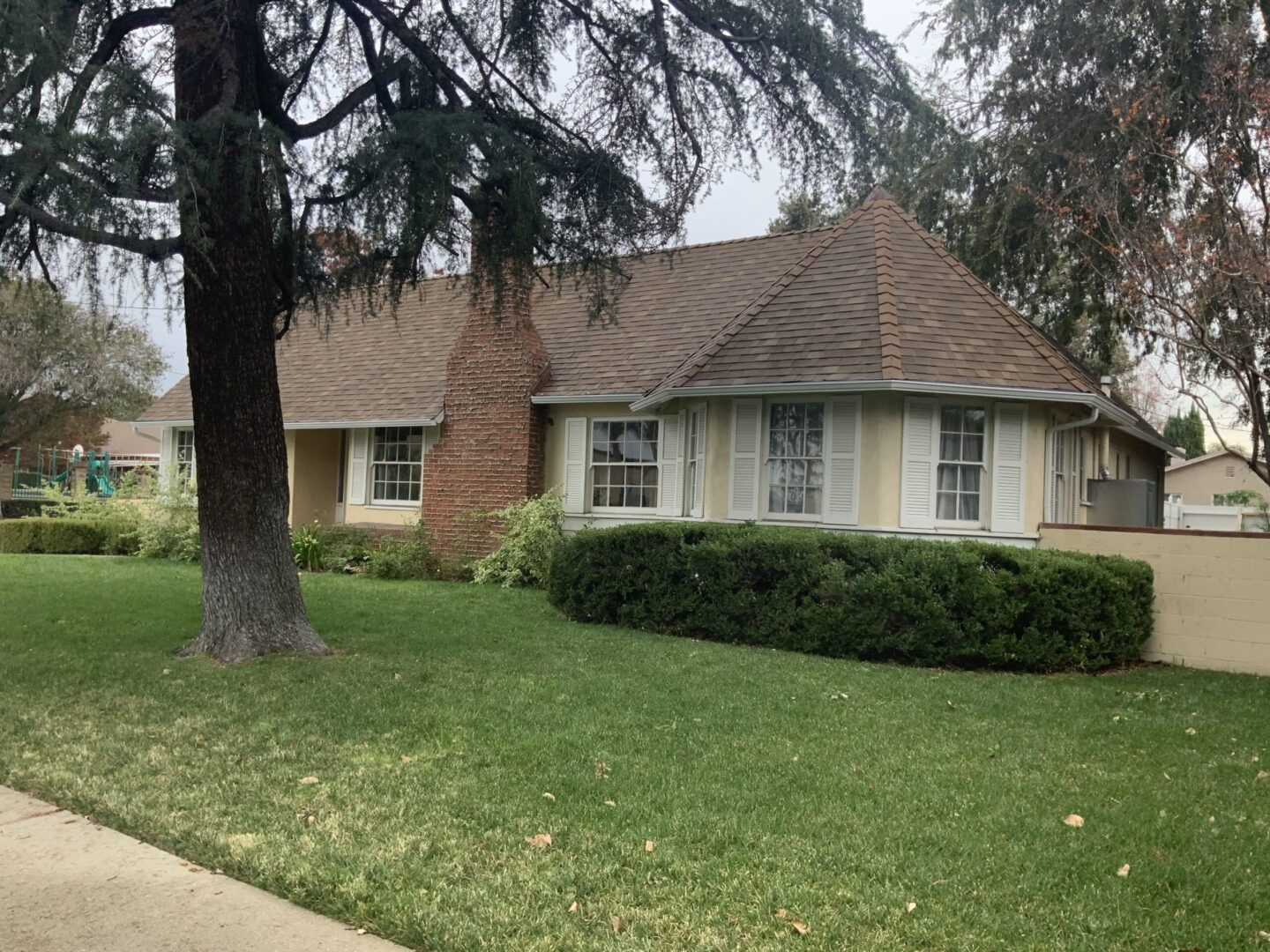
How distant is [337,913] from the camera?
4062mm

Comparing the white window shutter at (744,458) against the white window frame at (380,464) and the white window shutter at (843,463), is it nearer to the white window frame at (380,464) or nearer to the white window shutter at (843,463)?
the white window shutter at (843,463)

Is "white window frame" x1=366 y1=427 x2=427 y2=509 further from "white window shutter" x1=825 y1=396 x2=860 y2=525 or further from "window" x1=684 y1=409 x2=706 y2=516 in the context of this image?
"white window shutter" x1=825 y1=396 x2=860 y2=525

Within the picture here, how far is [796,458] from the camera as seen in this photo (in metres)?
13.2

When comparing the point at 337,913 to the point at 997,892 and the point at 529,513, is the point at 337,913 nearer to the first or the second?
the point at 997,892

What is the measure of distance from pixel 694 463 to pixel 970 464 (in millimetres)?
3798

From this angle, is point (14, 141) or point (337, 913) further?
point (14, 141)

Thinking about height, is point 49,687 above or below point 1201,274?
below

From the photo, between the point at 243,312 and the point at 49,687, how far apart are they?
349 centimetres

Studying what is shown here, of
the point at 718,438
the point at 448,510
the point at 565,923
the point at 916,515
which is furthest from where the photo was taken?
the point at 448,510

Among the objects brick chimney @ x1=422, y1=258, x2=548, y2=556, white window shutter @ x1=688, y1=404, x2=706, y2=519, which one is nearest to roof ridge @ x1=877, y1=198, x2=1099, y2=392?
white window shutter @ x1=688, y1=404, x2=706, y2=519

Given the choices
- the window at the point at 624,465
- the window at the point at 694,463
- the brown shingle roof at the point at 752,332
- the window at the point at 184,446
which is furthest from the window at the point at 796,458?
the window at the point at 184,446

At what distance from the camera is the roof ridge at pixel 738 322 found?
13742 millimetres

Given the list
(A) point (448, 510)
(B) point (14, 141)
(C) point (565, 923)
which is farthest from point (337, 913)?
(A) point (448, 510)

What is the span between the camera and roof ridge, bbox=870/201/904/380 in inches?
472
